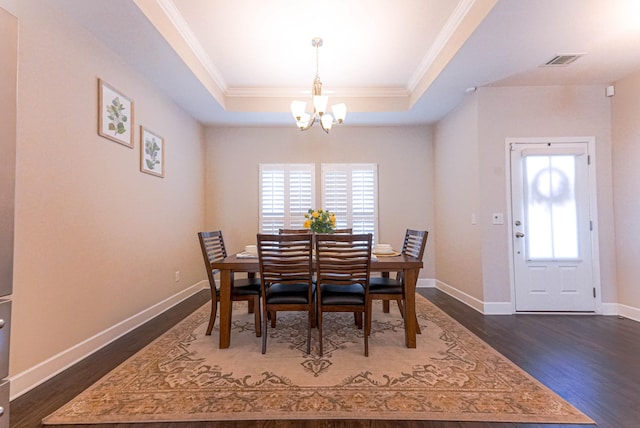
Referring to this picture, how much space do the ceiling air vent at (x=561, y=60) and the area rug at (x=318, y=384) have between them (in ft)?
9.17

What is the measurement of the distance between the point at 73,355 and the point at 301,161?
374 cm

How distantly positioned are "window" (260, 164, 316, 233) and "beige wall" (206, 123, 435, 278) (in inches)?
4.5

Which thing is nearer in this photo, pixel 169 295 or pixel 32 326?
pixel 32 326

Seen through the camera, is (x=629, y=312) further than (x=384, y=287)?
Yes

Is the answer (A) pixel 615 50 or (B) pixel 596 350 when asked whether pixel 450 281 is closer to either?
(B) pixel 596 350

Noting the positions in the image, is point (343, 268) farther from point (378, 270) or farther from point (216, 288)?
point (216, 288)

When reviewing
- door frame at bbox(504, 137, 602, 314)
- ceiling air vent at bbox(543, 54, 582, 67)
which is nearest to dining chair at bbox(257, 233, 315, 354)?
door frame at bbox(504, 137, 602, 314)

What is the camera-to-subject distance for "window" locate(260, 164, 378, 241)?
508 cm

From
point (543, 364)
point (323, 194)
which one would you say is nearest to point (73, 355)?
point (543, 364)

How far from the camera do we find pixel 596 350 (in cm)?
249

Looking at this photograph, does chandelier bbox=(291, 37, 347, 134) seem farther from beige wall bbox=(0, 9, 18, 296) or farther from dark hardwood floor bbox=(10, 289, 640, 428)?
dark hardwood floor bbox=(10, 289, 640, 428)

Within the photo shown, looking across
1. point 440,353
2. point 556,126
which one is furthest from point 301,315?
point 556,126

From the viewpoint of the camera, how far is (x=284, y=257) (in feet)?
8.00

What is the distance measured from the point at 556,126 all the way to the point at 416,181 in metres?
1.98
